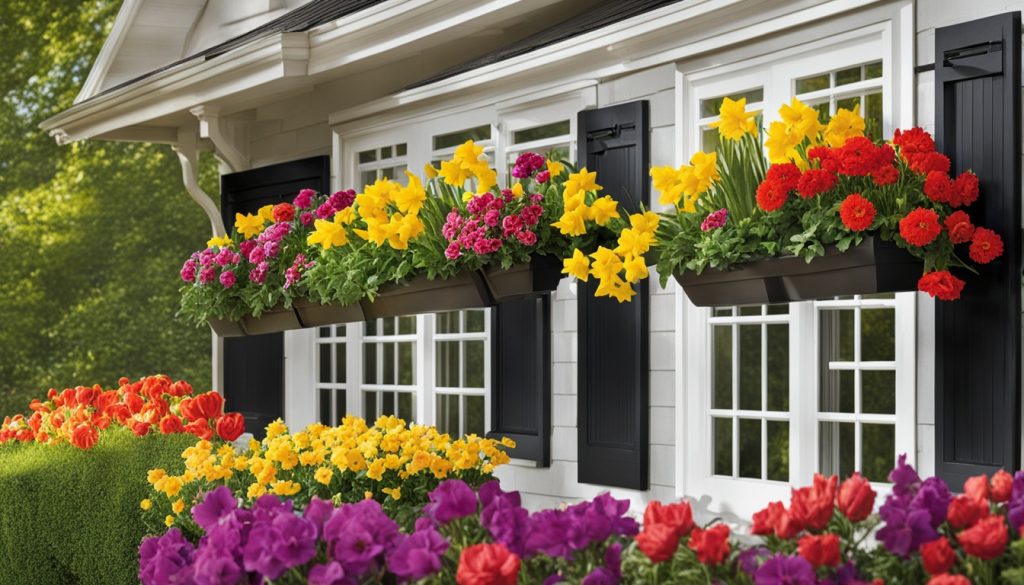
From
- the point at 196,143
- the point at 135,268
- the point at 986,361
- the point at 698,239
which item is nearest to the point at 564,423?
the point at 698,239

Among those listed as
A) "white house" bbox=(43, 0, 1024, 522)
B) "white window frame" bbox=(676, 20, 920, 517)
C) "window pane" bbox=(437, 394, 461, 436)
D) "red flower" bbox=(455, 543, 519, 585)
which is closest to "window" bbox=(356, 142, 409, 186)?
"white house" bbox=(43, 0, 1024, 522)

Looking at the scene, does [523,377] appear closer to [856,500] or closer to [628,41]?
[628,41]

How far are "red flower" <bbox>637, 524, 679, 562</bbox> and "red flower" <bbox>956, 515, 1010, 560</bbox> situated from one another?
0.56m

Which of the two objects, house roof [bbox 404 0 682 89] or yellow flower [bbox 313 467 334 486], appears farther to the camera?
house roof [bbox 404 0 682 89]

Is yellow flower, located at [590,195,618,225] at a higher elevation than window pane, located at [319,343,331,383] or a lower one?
higher

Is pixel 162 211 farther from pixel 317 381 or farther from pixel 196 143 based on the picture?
pixel 317 381

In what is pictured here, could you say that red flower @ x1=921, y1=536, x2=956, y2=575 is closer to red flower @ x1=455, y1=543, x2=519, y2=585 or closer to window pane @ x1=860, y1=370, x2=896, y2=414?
red flower @ x1=455, y1=543, x2=519, y2=585

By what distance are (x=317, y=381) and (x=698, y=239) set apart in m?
3.76

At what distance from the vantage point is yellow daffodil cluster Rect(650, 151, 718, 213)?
4.41 meters

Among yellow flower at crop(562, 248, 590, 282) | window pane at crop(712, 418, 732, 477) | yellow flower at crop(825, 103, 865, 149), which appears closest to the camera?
yellow flower at crop(825, 103, 865, 149)

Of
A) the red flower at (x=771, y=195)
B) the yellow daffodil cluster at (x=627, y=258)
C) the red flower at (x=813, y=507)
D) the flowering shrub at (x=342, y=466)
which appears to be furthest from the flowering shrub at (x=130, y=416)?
the red flower at (x=813, y=507)

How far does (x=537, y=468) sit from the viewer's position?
6.01 metres

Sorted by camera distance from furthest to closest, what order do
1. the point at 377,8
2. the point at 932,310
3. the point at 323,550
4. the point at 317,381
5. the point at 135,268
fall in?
1. the point at 135,268
2. the point at 317,381
3. the point at 377,8
4. the point at 932,310
5. the point at 323,550

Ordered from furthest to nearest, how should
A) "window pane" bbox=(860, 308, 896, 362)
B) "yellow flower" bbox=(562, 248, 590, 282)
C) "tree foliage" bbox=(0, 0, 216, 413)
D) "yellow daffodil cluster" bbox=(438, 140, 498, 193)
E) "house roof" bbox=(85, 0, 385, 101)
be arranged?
"tree foliage" bbox=(0, 0, 216, 413) → "window pane" bbox=(860, 308, 896, 362) → "house roof" bbox=(85, 0, 385, 101) → "yellow daffodil cluster" bbox=(438, 140, 498, 193) → "yellow flower" bbox=(562, 248, 590, 282)
